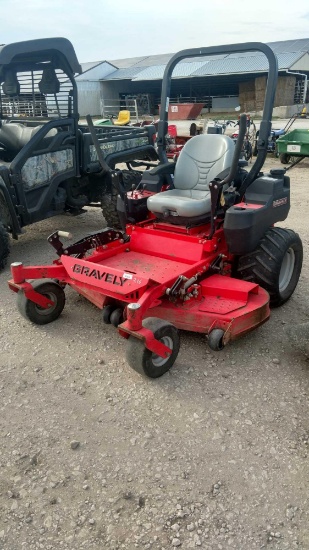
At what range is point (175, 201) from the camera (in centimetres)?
370

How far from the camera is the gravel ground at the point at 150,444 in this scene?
2014mm

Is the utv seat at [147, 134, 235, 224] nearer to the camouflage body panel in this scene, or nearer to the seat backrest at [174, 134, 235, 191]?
the seat backrest at [174, 134, 235, 191]

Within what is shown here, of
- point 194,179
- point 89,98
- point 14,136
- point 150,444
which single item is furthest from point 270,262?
point 89,98

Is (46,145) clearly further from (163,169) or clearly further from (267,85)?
(267,85)

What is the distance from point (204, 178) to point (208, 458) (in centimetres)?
243

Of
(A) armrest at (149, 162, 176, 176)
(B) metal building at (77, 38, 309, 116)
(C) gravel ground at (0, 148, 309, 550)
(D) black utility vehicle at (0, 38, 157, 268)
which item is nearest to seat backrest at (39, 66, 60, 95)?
(D) black utility vehicle at (0, 38, 157, 268)

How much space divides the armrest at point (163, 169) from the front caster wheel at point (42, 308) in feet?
4.43

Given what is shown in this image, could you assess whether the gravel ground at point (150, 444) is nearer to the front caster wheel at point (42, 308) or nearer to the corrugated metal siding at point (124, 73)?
the front caster wheel at point (42, 308)

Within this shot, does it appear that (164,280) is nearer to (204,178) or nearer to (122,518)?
(204,178)

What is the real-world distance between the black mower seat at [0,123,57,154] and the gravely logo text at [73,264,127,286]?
9.68ft

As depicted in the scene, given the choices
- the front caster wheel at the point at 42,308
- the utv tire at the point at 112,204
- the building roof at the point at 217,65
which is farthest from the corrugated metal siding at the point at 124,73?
the front caster wheel at the point at 42,308

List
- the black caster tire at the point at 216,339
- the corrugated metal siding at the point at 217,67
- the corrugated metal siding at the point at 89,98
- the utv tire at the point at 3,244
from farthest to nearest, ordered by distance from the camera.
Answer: the corrugated metal siding at the point at 89,98, the corrugated metal siding at the point at 217,67, the utv tire at the point at 3,244, the black caster tire at the point at 216,339

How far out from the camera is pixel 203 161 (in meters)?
4.04

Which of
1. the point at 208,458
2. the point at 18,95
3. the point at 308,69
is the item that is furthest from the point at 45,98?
the point at 308,69
